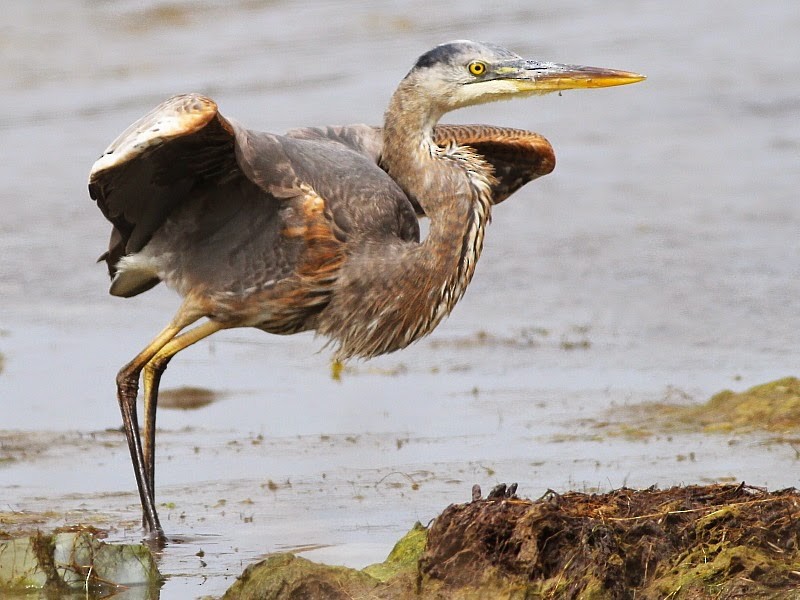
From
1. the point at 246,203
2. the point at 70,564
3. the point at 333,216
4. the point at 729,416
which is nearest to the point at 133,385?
the point at 246,203

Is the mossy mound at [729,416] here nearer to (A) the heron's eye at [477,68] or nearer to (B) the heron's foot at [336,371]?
(B) the heron's foot at [336,371]

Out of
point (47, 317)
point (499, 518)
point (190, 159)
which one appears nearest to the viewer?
point (499, 518)

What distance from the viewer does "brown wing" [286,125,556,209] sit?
8.23 m

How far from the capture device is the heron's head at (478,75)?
723 centimetres

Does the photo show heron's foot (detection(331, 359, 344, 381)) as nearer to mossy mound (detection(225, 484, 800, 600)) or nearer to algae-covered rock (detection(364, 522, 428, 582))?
algae-covered rock (detection(364, 522, 428, 582))

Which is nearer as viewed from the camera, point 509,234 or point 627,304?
point 627,304

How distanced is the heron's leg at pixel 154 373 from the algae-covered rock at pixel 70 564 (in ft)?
4.19

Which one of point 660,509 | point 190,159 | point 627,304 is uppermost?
point 190,159

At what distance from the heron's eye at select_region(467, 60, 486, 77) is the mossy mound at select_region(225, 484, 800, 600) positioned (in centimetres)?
240

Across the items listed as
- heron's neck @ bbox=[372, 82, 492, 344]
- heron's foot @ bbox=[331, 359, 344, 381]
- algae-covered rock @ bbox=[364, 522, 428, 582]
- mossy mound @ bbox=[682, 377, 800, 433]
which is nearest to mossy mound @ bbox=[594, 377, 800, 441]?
mossy mound @ bbox=[682, 377, 800, 433]

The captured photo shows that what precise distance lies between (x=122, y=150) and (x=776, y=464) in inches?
133

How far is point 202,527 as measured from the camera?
23.1 feet

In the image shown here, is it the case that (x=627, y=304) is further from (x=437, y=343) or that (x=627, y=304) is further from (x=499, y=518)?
(x=499, y=518)

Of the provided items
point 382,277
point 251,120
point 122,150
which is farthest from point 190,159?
point 251,120
